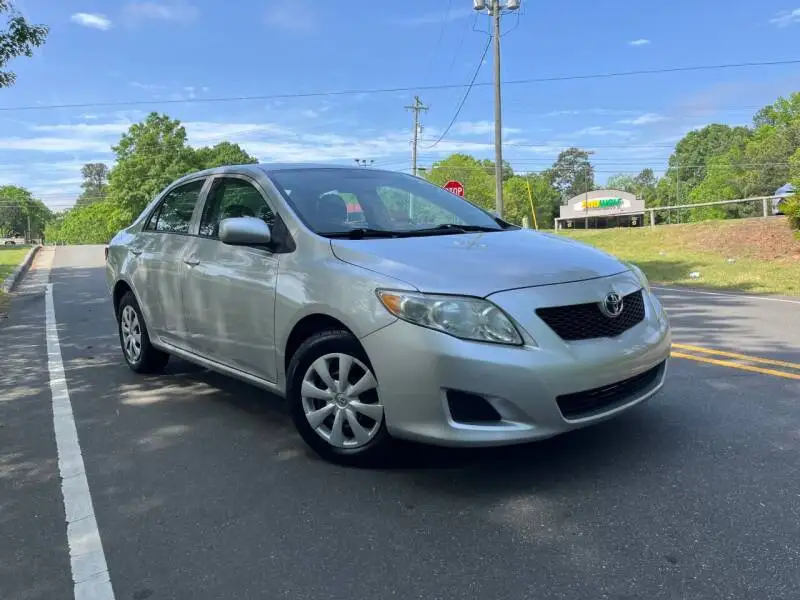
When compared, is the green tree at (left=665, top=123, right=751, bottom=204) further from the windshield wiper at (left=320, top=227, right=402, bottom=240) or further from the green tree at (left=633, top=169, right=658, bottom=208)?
the windshield wiper at (left=320, top=227, right=402, bottom=240)

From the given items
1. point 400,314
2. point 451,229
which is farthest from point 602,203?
point 400,314

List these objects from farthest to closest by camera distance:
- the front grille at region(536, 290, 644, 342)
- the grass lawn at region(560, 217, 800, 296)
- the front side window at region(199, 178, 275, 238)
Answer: the grass lawn at region(560, 217, 800, 296)
the front side window at region(199, 178, 275, 238)
the front grille at region(536, 290, 644, 342)

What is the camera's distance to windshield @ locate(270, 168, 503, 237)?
13.1ft

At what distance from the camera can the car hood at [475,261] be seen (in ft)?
10.2

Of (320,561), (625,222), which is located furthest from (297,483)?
(625,222)

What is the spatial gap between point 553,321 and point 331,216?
1.61m

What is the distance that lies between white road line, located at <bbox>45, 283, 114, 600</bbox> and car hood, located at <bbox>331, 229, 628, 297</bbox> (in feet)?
5.70

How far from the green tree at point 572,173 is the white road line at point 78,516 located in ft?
483

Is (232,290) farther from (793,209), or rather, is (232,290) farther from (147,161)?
(147,161)

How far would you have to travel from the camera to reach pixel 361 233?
3.81 m

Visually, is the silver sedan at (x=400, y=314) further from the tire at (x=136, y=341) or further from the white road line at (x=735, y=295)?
the white road line at (x=735, y=295)

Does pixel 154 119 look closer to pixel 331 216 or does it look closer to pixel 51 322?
pixel 51 322

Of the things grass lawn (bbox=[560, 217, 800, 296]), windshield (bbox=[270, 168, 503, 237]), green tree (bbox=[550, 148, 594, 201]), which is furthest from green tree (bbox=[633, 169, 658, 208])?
windshield (bbox=[270, 168, 503, 237])

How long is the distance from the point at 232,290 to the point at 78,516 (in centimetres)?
158
